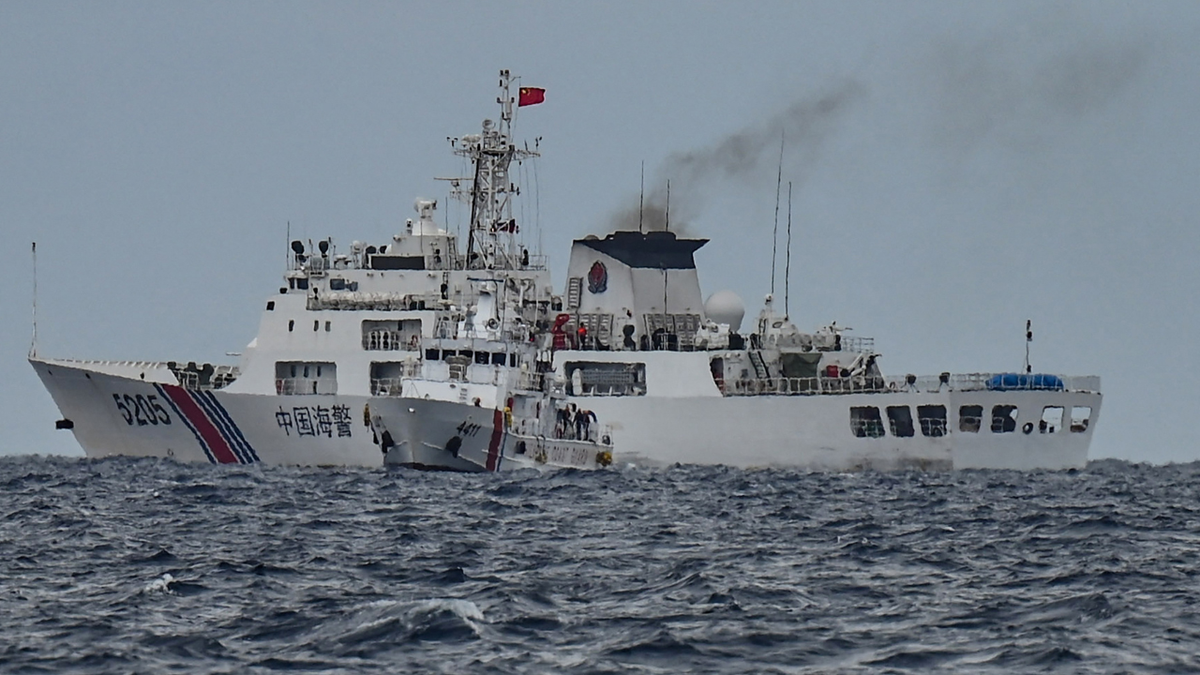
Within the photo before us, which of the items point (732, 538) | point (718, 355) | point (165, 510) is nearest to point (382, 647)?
point (732, 538)

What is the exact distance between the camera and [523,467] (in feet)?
156

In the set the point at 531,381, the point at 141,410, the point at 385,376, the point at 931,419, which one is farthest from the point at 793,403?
the point at 141,410

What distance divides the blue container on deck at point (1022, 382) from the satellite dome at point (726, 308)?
10.2 m

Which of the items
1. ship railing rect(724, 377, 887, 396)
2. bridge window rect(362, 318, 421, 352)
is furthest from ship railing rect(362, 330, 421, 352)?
ship railing rect(724, 377, 887, 396)

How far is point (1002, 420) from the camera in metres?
59.1

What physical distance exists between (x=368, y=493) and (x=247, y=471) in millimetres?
12606

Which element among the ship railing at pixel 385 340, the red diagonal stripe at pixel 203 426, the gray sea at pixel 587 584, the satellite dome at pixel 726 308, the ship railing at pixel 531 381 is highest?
the satellite dome at pixel 726 308

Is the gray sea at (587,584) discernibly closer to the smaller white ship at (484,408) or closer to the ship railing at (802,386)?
the smaller white ship at (484,408)

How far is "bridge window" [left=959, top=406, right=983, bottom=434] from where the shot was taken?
58719mm

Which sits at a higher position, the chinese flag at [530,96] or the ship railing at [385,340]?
the chinese flag at [530,96]

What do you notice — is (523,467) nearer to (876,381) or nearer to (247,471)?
(247,471)

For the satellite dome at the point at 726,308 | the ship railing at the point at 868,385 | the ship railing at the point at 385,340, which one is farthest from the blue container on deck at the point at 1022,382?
the ship railing at the point at 385,340

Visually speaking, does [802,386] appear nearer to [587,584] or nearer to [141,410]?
[141,410]

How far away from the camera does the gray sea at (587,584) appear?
18.0m
